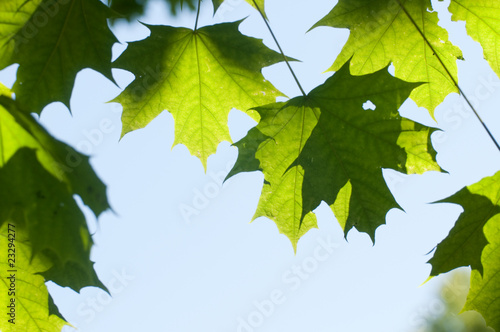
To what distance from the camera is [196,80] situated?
2.47m

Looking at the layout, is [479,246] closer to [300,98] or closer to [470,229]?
[470,229]

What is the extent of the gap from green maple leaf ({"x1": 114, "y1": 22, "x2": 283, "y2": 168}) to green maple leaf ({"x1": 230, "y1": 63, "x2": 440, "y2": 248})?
296 millimetres

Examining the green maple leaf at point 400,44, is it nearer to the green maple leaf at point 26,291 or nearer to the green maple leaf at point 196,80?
the green maple leaf at point 196,80

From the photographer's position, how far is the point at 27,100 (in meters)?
1.94

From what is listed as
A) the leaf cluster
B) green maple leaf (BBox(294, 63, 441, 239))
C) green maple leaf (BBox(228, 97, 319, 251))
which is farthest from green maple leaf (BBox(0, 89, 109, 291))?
green maple leaf (BBox(294, 63, 441, 239))

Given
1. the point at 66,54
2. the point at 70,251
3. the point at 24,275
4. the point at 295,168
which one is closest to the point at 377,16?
the point at 295,168

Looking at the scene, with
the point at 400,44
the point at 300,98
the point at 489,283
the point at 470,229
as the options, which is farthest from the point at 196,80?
the point at 489,283

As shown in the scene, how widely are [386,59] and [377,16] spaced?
0.83 ft

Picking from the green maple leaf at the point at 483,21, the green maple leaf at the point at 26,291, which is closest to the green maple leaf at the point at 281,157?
the green maple leaf at the point at 26,291

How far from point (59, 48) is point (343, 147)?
1509 millimetres

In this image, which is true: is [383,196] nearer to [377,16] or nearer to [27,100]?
[377,16]

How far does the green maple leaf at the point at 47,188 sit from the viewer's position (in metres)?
1.23

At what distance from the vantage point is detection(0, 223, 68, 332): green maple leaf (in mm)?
1871

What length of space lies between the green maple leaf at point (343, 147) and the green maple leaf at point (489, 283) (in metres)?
0.43
